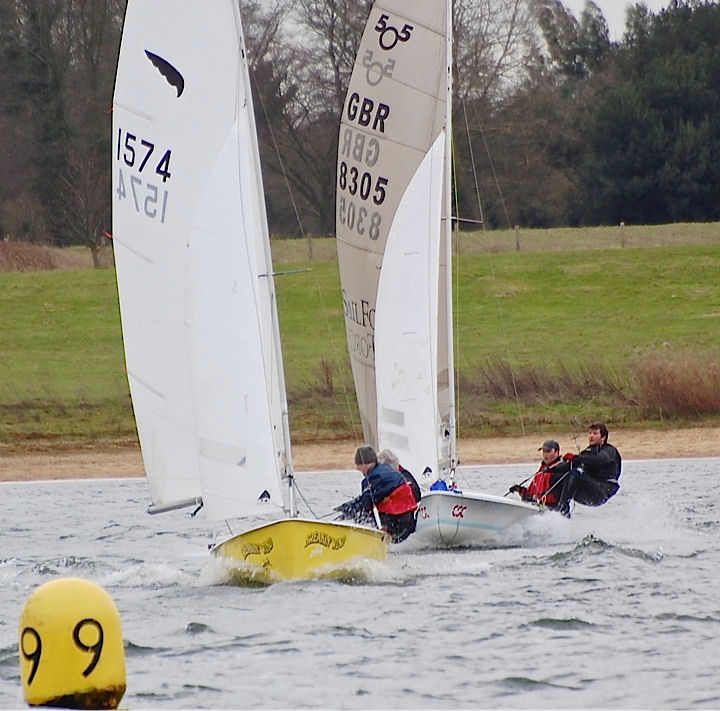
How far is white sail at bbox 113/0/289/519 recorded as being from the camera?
11664mm

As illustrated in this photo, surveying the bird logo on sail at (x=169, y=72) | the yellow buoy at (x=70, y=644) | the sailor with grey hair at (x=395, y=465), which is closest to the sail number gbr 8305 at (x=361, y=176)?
the sailor with grey hair at (x=395, y=465)

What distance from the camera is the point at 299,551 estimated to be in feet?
36.8

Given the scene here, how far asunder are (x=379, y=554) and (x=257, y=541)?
987 millimetres

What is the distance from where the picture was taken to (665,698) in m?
8.59

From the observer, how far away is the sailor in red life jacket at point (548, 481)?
14891mm

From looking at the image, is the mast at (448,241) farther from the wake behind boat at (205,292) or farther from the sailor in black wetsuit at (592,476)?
the wake behind boat at (205,292)

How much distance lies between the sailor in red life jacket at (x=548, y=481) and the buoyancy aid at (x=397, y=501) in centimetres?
227

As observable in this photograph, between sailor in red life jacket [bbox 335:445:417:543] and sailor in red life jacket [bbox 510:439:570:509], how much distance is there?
225 cm

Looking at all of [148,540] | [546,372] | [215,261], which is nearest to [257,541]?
[215,261]

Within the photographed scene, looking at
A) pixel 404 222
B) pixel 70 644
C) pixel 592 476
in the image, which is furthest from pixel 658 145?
pixel 70 644

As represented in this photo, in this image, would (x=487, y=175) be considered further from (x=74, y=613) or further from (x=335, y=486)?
(x=74, y=613)

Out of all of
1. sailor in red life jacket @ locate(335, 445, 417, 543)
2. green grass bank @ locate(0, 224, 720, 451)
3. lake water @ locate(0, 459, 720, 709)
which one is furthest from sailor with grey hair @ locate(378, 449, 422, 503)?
green grass bank @ locate(0, 224, 720, 451)

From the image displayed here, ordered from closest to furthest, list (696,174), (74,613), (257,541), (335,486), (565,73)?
(74,613)
(257,541)
(335,486)
(696,174)
(565,73)

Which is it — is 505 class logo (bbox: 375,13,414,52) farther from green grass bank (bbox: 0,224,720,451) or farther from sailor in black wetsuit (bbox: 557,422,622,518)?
green grass bank (bbox: 0,224,720,451)
